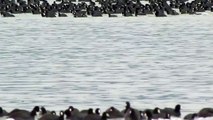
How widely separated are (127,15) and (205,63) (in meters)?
26.3

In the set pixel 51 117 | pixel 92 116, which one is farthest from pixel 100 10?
pixel 51 117

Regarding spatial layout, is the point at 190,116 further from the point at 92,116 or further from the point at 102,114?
the point at 92,116

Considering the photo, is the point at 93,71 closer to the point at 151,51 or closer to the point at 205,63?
the point at 205,63

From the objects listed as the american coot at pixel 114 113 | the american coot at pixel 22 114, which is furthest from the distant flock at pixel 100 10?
the american coot at pixel 22 114

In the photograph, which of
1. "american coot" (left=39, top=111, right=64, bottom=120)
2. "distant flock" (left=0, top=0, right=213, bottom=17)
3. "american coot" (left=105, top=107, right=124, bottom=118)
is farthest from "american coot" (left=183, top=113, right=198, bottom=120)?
"distant flock" (left=0, top=0, right=213, bottom=17)

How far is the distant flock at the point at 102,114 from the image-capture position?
19359 millimetres

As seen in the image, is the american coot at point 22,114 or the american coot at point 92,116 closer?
the american coot at point 92,116

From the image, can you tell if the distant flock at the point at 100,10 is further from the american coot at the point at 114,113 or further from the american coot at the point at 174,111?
the american coot at the point at 114,113

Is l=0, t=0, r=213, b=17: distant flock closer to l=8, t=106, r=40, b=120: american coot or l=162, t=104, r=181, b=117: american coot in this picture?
l=162, t=104, r=181, b=117: american coot

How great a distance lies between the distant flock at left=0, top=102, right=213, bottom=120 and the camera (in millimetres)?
19359

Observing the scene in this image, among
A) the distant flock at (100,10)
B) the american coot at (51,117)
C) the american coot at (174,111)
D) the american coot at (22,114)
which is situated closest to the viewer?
the american coot at (51,117)

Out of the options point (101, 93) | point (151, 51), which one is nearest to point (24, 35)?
point (151, 51)

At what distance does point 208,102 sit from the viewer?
2262cm

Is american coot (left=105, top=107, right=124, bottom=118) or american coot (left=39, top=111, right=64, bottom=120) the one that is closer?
american coot (left=39, top=111, right=64, bottom=120)
